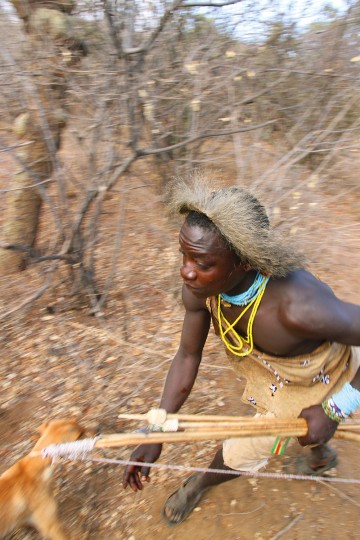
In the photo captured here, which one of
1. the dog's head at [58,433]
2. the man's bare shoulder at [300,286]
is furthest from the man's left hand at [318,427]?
the dog's head at [58,433]

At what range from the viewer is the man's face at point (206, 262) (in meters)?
1.61

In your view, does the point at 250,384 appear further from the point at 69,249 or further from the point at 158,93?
the point at 158,93

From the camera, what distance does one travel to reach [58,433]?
87.7 inches

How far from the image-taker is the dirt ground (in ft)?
7.86

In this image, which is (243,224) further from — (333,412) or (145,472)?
(145,472)

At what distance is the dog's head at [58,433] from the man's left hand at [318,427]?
1181mm

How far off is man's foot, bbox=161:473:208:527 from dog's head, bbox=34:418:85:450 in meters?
0.63

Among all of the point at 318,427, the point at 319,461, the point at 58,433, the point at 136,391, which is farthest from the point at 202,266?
the point at 136,391

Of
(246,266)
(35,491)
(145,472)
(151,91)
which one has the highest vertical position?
(151,91)

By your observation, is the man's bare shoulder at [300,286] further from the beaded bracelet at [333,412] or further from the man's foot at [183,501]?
the man's foot at [183,501]

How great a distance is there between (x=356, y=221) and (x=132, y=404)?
4.28 metres

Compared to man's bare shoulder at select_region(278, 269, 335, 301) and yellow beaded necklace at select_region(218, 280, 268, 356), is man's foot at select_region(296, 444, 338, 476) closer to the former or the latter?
yellow beaded necklace at select_region(218, 280, 268, 356)

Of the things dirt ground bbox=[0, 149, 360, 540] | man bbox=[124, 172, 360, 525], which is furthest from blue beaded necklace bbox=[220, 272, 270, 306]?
dirt ground bbox=[0, 149, 360, 540]

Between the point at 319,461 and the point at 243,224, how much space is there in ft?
5.45
